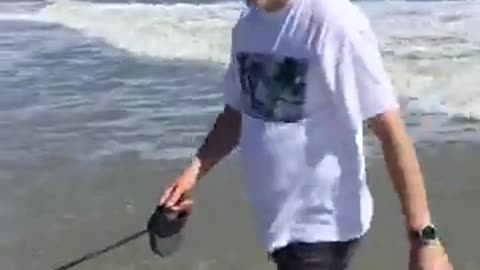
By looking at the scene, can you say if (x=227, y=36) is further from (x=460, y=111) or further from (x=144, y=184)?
(x=144, y=184)

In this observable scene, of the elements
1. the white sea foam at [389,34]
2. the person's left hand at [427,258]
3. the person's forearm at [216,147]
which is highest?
the person's left hand at [427,258]

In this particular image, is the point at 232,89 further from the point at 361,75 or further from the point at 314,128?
the point at 361,75

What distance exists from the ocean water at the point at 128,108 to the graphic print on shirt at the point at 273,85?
2658mm

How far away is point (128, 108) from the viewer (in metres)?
9.40

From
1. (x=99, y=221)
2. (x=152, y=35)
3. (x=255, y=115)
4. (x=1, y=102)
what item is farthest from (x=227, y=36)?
(x=255, y=115)

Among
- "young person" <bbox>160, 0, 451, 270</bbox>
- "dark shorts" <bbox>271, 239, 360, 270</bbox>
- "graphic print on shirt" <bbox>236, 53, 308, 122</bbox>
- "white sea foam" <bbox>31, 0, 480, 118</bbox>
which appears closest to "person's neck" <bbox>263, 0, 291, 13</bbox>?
"young person" <bbox>160, 0, 451, 270</bbox>

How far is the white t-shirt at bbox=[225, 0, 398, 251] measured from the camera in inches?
125

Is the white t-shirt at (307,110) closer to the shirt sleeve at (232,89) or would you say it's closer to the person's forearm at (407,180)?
the shirt sleeve at (232,89)

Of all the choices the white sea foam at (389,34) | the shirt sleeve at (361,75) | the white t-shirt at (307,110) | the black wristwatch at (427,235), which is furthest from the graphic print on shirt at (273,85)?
the white sea foam at (389,34)

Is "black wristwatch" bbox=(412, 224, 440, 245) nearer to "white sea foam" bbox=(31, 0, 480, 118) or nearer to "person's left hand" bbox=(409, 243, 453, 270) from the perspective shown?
"person's left hand" bbox=(409, 243, 453, 270)

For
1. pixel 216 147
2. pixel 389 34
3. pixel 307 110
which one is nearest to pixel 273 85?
pixel 307 110

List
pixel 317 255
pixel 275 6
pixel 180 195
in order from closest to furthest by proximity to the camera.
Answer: pixel 275 6
pixel 317 255
pixel 180 195

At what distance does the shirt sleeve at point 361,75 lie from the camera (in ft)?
10.3

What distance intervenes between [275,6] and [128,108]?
6.21 m
